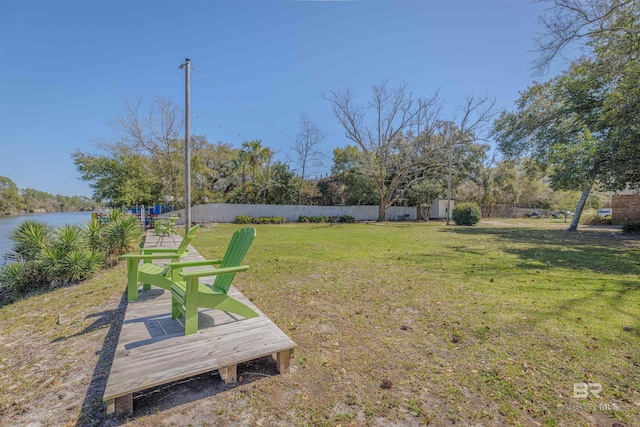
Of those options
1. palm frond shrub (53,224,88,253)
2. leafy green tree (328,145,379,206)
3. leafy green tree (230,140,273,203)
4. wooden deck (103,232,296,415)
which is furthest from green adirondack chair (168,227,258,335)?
leafy green tree (328,145,379,206)

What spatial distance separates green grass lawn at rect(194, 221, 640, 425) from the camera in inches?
74.8

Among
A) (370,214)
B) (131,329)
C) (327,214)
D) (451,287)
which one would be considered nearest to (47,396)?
(131,329)

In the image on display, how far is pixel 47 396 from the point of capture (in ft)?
6.93

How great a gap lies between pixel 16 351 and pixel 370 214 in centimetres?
2561

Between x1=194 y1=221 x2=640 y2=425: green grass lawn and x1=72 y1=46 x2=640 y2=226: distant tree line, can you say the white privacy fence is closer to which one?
x1=72 y1=46 x2=640 y2=226: distant tree line

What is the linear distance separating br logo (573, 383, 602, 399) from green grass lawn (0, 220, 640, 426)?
20mm

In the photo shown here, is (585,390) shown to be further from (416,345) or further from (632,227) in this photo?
(632,227)

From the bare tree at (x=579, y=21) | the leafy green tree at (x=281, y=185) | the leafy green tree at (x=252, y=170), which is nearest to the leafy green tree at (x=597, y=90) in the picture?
the bare tree at (x=579, y=21)

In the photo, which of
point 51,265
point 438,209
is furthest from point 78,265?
point 438,209

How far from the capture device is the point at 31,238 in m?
5.96

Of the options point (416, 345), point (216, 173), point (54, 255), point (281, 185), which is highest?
point (216, 173)

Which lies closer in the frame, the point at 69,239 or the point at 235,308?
the point at 235,308

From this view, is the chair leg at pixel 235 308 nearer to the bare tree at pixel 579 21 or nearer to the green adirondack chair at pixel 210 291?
the green adirondack chair at pixel 210 291

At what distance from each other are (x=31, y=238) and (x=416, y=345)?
8162mm
